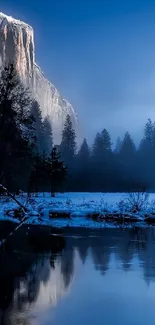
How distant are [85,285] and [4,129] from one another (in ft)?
99.0

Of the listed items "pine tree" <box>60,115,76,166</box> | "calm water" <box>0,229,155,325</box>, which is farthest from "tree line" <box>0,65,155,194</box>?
"calm water" <box>0,229,155,325</box>

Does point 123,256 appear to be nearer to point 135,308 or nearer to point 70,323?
point 135,308

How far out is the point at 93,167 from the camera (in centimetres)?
10381

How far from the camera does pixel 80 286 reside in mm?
12773

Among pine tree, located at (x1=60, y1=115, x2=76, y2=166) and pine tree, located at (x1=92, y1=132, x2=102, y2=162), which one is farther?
pine tree, located at (x1=92, y1=132, x2=102, y2=162)

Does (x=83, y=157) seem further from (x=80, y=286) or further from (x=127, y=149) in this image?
(x=80, y=286)

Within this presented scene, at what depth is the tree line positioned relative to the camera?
137 ft

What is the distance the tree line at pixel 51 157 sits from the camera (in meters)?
41.8

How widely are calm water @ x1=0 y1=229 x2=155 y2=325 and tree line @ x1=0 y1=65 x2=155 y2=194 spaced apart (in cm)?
2277

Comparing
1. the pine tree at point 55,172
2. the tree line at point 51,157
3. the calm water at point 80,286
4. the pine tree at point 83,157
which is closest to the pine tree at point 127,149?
the tree line at point 51,157

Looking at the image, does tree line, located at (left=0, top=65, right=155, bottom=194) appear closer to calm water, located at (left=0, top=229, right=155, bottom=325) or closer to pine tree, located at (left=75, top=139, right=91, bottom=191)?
pine tree, located at (left=75, top=139, right=91, bottom=191)

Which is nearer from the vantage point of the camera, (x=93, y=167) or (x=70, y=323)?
(x=70, y=323)

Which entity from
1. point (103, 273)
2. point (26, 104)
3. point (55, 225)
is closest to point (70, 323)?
point (103, 273)

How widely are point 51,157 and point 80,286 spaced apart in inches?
2071
